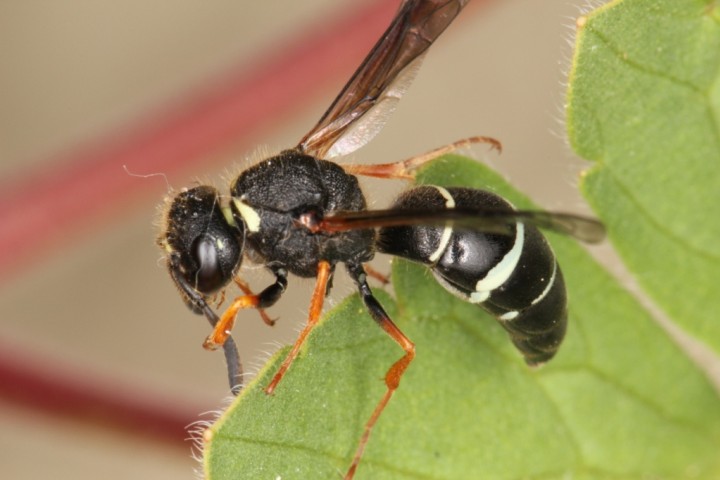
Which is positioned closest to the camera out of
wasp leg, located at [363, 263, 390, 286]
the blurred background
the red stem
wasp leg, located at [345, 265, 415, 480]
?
wasp leg, located at [345, 265, 415, 480]

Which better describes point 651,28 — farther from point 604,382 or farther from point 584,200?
point 604,382

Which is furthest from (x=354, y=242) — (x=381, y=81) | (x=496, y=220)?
(x=496, y=220)

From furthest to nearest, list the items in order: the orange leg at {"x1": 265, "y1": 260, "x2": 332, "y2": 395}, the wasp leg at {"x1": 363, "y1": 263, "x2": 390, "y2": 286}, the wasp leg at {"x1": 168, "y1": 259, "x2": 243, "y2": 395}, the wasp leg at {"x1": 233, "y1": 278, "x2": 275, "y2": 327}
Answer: the wasp leg at {"x1": 233, "y1": 278, "x2": 275, "y2": 327}
the wasp leg at {"x1": 363, "y1": 263, "x2": 390, "y2": 286}
the wasp leg at {"x1": 168, "y1": 259, "x2": 243, "y2": 395}
the orange leg at {"x1": 265, "y1": 260, "x2": 332, "y2": 395}

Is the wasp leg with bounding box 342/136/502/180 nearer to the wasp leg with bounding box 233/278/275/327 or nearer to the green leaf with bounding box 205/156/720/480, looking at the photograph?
the green leaf with bounding box 205/156/720/480

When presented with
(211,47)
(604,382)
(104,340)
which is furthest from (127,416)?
(211,47)

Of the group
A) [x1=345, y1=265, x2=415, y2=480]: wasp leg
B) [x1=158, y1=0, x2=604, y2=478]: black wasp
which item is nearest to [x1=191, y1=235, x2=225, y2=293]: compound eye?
[x1=158, y1=0, x2=604, y2=478]: black wasp
